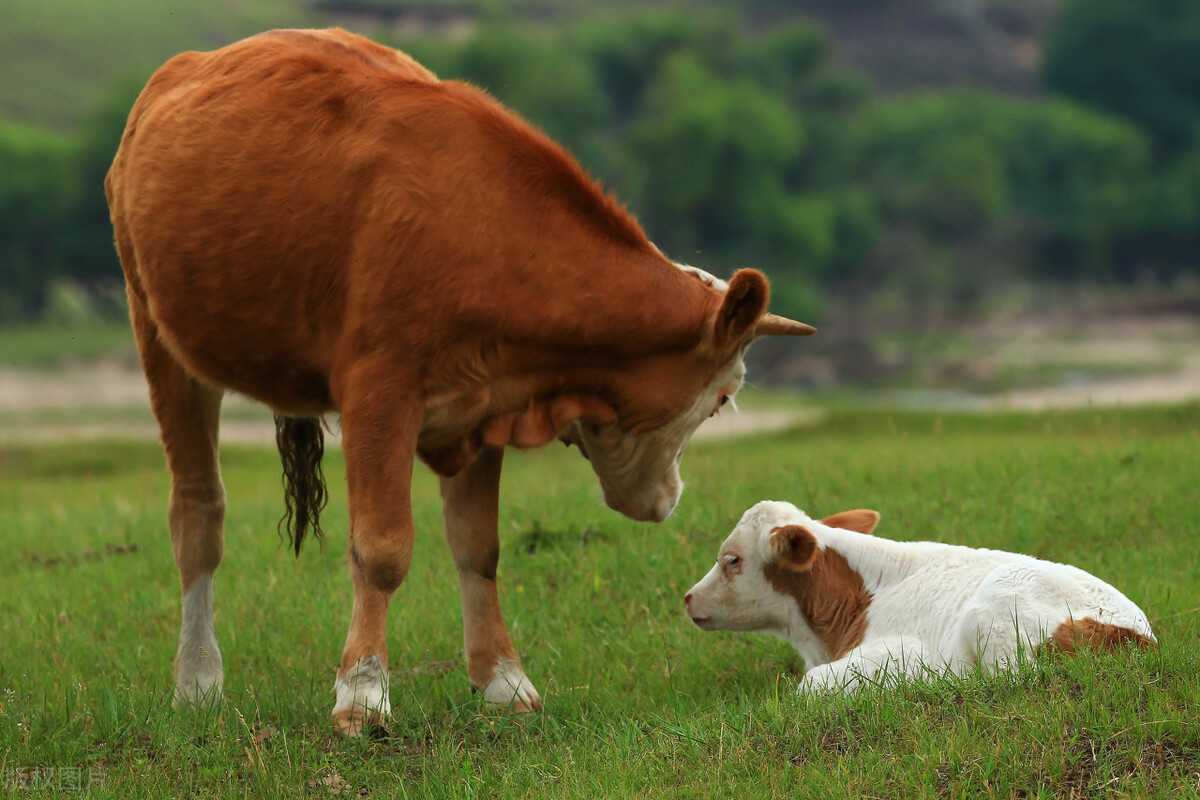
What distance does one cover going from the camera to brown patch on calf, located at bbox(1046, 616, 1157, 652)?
591 centimetres

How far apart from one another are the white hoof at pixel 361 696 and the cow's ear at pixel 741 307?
1.77 meters

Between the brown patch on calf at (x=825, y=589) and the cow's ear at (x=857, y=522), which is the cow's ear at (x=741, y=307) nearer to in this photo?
the brown patch on calf at (x=825, y=589)

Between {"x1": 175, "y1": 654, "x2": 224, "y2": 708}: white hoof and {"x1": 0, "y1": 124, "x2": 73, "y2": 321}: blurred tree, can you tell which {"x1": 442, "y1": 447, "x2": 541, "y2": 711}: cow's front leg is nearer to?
{"x1": 175, "y1": 654, "x2": 224, "y2": 708}: white hoof

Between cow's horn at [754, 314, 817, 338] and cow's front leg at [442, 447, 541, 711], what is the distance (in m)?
1.24

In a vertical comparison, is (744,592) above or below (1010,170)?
above

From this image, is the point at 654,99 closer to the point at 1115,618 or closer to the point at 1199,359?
the point at 1199,359

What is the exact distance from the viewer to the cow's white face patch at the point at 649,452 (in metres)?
6.45

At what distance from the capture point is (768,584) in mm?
7102

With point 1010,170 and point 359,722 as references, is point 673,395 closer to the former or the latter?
point 359,722

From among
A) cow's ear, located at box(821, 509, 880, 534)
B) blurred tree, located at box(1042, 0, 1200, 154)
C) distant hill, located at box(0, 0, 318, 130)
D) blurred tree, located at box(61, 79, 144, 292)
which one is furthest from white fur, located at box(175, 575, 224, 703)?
blurred tree, located at box(1042, 0, 1200, 154)

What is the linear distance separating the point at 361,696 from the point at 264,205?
1877 mm

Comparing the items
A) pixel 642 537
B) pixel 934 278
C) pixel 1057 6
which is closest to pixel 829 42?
pixel 1057 6

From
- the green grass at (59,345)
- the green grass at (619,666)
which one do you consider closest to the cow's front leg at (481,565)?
the green grass at (619,666)

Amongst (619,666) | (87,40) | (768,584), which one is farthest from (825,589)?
(87,40)
